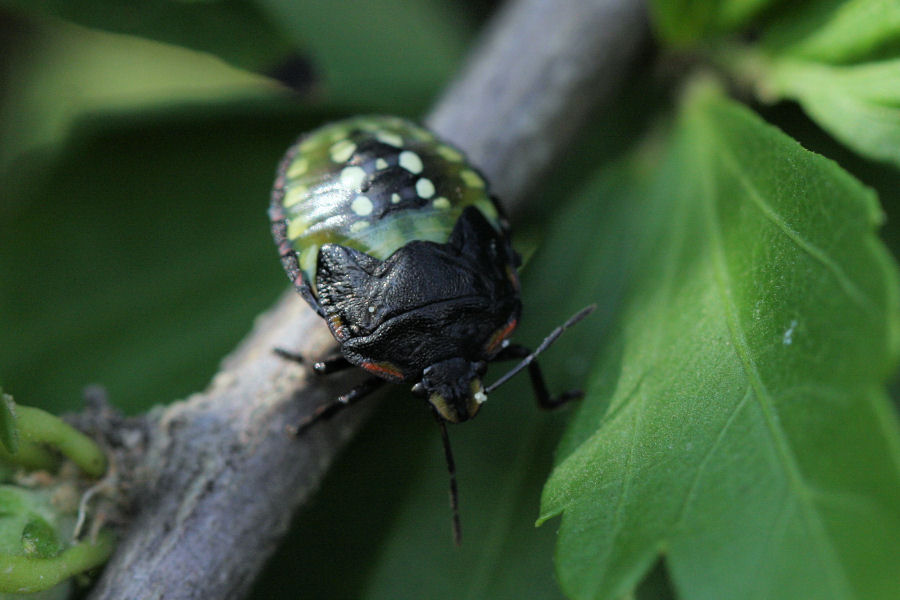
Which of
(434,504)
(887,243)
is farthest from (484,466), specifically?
(887,243)

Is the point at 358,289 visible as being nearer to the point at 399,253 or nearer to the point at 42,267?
the point at 399,253

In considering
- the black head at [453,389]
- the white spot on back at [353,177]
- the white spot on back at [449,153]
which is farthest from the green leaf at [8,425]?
the white spot on back at [449,153]

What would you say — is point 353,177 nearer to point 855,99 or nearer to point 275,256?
point 275,256

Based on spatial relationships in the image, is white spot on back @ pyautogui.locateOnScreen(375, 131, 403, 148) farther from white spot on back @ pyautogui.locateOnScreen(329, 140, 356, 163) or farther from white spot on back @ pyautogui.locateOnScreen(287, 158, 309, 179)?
white spot on back @ pyautogui.locateOnScreen(287, 158, 309, 179)

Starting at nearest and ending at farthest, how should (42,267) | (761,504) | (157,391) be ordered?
(761,504)
(157,391)
(42,267)

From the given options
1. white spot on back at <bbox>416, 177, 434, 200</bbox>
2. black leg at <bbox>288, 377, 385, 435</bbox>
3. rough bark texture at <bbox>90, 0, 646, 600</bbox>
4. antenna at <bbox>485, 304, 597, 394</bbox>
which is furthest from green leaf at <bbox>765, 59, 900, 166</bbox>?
black leg at <bbox>288, 377, 385, 435</bbox>

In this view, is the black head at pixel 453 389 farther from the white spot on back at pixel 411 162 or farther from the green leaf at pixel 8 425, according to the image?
the green leaf at pixel 8 425
